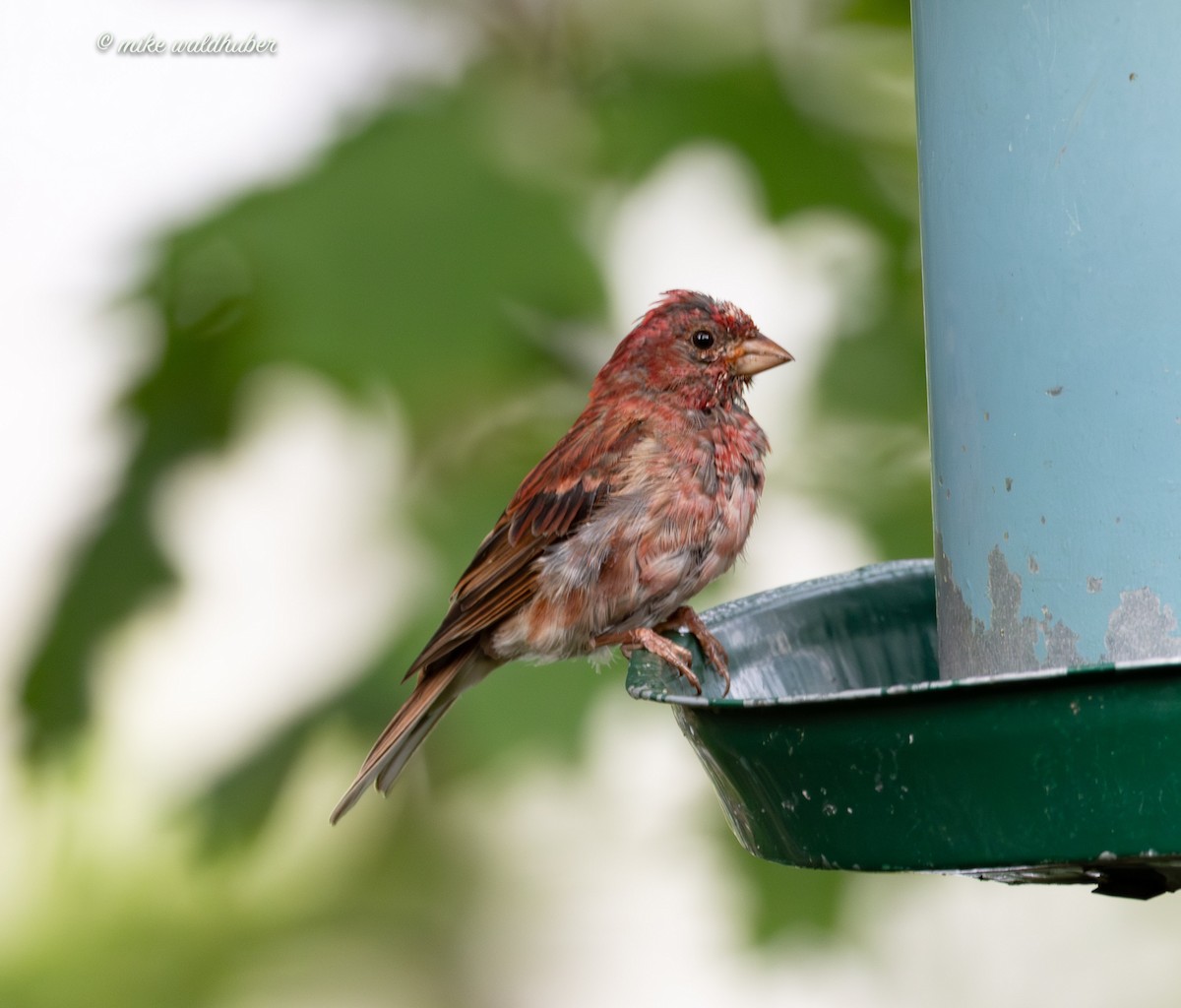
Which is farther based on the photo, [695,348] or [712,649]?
[695,348]

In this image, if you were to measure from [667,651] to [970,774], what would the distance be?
1.29 m

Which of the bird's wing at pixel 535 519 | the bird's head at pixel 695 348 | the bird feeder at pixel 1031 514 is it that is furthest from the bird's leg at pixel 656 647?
the bird's head at pixel 695 348

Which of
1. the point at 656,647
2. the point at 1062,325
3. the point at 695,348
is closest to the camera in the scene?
the point at 1062,325

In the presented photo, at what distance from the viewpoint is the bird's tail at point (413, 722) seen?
14.5 ft

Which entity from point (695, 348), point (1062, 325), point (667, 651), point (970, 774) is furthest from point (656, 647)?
point (695, 348)

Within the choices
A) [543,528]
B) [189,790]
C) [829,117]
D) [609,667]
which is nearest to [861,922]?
[609,667]

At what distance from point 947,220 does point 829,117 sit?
149cm

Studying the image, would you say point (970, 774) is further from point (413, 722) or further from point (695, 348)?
point (695, 348)

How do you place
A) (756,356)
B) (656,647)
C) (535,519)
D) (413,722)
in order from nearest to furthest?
(656,647) < (413,722) < (535,519) < (756,356)

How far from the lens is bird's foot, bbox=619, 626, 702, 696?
3.23 meters

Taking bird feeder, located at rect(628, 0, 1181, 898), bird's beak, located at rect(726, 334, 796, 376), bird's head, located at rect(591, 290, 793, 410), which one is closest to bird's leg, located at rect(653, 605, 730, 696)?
bird feeder, located at rect(628, 0, 1181, 898)

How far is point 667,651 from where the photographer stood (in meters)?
3.54

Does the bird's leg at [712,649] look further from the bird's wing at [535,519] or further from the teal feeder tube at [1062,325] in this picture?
the bird's wing at [535,519]

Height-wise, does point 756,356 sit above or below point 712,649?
below
